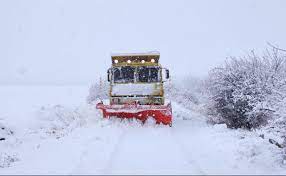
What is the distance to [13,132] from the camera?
15.9m

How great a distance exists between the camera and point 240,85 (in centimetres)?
1669

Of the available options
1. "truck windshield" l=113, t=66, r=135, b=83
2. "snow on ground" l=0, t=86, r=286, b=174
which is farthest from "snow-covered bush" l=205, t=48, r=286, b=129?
"truck windshield" l=113, t=66, r=135, b=83

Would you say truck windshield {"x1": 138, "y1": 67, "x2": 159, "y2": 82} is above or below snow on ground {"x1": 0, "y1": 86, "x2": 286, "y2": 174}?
above

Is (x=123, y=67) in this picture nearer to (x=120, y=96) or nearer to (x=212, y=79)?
(x=120, y=96)

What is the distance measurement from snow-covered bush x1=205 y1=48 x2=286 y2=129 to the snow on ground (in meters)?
1.39

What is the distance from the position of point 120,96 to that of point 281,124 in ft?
28.9

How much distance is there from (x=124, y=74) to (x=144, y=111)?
244cm

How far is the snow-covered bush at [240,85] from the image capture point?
1591 cm

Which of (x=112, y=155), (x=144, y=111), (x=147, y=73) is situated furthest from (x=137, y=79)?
(x=112, y=155)

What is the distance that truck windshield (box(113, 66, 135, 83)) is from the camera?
1812cm

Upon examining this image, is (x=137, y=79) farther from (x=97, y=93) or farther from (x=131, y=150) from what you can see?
(x=97, y=93)

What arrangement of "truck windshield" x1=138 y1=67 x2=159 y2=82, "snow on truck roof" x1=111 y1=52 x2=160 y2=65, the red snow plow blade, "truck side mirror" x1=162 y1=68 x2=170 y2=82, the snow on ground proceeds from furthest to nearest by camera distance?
"snow on truck roof" x1=111 y1=52 x2=160 y2=65 → "truck windshield" x1=138 y1=67 x2=159 y2=82 → "truck side mirror" x1=162 y1=68 x2=170 y2=82 → the red snow plow blade → the snow on ground

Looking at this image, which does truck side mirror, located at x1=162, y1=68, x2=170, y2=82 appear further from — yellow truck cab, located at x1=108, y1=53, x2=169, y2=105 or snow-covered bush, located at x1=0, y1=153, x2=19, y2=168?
snow-covered bush, located at x1=0, y1=153, x2=19, y2=168

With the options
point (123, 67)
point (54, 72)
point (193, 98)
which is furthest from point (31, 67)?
point (123, 67)
